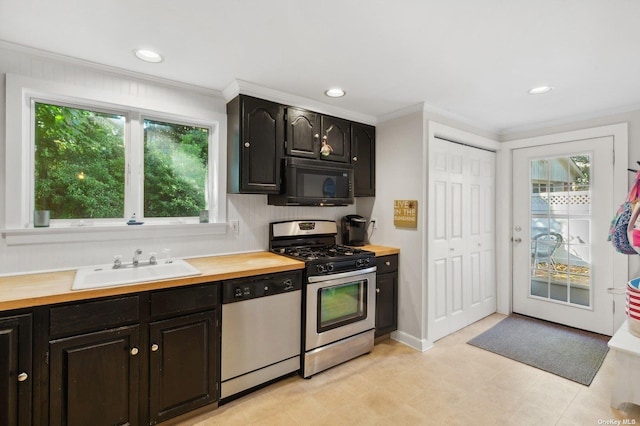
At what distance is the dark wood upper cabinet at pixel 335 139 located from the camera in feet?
9.66

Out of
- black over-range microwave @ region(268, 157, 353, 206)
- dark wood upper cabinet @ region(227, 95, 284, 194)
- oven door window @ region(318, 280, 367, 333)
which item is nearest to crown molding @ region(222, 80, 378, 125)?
dark wood upper cabinet @ region(227, 95, 284, 194)

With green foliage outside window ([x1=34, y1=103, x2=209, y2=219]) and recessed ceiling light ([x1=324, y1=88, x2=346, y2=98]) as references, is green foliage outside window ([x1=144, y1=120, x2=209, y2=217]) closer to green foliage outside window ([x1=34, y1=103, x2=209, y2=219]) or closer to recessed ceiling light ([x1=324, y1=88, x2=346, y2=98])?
green foliage outside window ([x1=34, y1=103, x2=209, y2=219])

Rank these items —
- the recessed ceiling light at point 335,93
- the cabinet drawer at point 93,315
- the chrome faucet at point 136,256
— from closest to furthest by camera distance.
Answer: the cabinet drawer at point 93,315 → the chrome faucet at point 136,256 → the recessed ceiling light at point 335,93

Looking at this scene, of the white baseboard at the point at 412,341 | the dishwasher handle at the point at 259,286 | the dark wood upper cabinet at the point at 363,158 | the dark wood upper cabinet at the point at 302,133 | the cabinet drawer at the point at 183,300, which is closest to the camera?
the cabinet drawer at the point at 183,300

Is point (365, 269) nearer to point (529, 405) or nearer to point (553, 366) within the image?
point (529, 405)

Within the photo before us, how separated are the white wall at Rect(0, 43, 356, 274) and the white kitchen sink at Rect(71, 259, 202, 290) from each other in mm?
161

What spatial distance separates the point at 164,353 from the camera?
183 centimetres

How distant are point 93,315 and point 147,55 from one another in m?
1.62

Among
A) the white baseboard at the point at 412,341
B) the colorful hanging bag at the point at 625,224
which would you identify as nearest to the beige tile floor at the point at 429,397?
the white baseboard at the point at 412,341

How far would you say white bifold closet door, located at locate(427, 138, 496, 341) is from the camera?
304 cm

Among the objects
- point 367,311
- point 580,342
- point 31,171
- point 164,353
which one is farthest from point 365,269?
point 31,171

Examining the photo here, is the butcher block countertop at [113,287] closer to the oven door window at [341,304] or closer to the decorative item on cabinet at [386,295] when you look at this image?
the oven door window at [341,304]

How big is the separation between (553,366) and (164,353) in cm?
301

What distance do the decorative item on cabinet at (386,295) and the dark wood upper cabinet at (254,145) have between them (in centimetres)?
127
